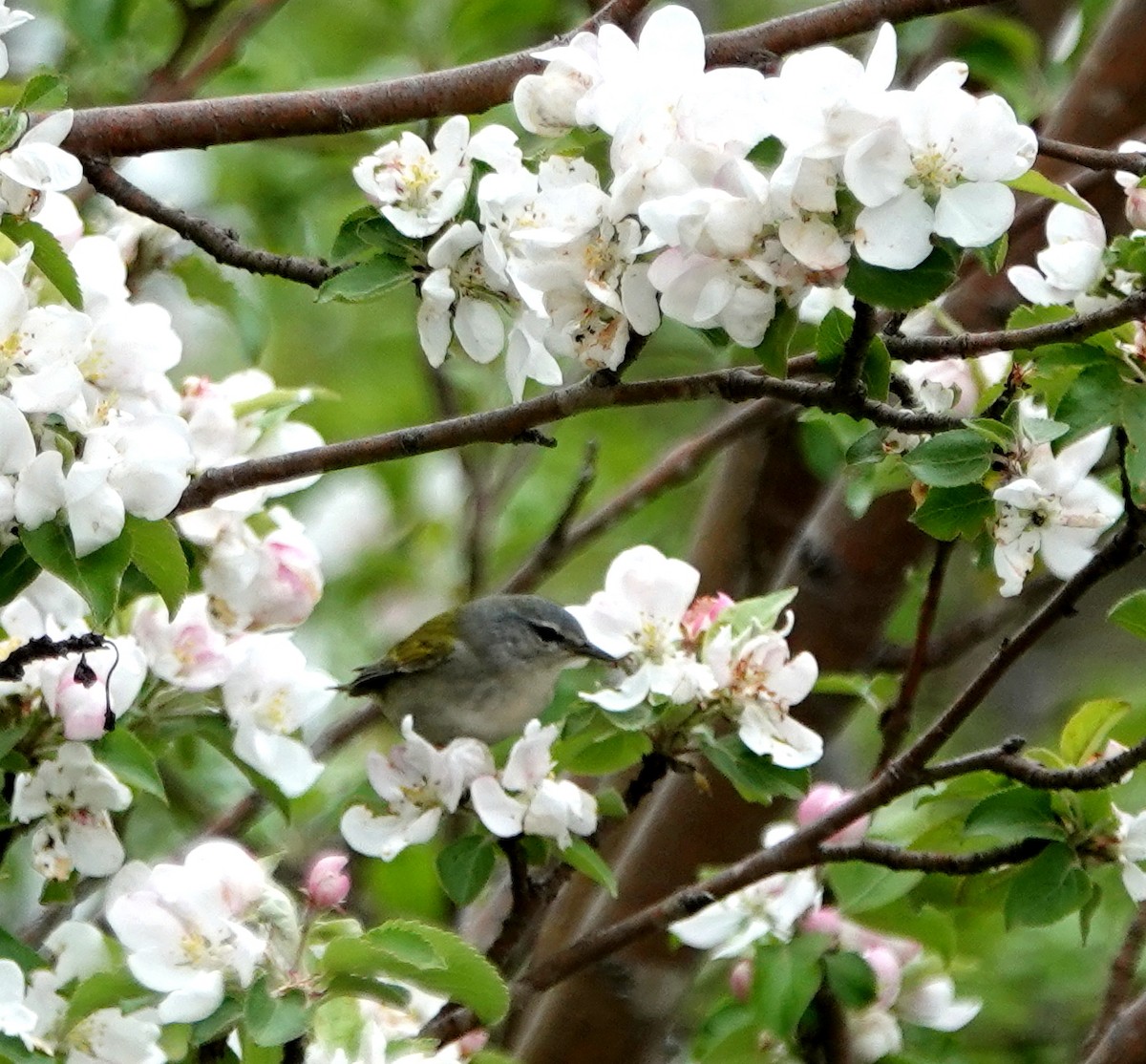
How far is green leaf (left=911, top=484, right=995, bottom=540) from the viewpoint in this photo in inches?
70.2

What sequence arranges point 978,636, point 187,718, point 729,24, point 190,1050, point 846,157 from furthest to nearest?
point 729,24 < point 978,636 < point 187,718 < point 190,1050 < point 846,157

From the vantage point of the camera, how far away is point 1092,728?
217cm

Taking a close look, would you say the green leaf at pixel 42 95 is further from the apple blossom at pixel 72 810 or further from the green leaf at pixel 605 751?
the green leaf at pixel 605 751

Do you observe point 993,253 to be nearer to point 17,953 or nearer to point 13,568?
point 13,568

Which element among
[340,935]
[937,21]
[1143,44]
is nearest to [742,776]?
[340,935]

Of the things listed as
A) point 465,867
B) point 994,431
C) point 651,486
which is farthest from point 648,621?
point 651,486

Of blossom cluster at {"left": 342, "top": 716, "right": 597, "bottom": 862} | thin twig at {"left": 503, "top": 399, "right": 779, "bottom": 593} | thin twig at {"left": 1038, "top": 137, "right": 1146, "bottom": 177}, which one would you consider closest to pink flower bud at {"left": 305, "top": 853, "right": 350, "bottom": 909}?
blossom cluster at {"left": 342, "top": 716, "right": 597, "bottom": 862}

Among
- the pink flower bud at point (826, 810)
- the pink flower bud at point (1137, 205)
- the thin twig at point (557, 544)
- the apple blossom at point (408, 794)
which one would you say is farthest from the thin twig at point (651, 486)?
the pink flower bud at point (1137, 205)

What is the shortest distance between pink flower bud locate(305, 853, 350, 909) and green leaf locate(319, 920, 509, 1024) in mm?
71

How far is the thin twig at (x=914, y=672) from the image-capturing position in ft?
7.33

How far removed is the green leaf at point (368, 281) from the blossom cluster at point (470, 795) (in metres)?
0.69

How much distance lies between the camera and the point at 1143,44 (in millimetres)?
3416

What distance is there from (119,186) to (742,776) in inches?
37.7

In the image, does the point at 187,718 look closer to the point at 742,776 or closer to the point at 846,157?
the point at 742,776
